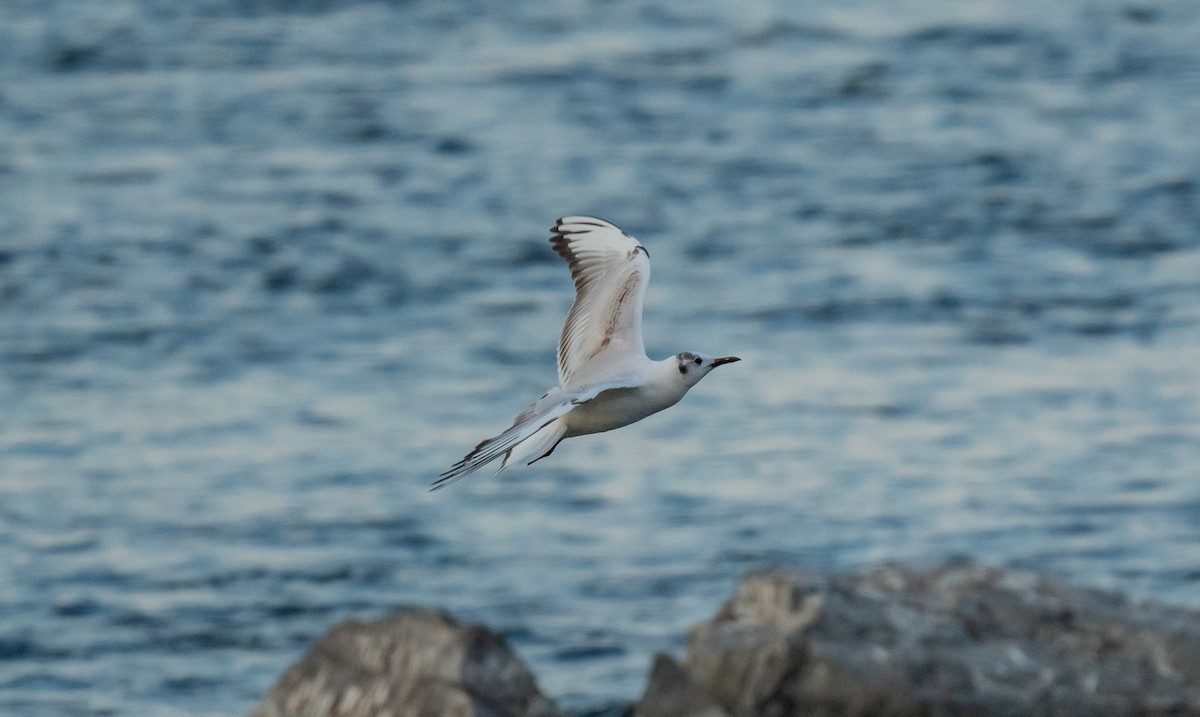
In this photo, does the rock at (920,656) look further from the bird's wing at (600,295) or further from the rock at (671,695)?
the bird's wing at (600,295)

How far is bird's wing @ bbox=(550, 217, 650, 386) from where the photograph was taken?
8312mm

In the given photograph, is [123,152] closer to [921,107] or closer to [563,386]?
[921,107]

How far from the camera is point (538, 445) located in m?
7.55

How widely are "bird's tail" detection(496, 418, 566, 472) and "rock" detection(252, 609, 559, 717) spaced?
1105 mm

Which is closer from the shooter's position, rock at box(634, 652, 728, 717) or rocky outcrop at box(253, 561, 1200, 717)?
rocky outcrop at box(253, 561, 1200, 717)

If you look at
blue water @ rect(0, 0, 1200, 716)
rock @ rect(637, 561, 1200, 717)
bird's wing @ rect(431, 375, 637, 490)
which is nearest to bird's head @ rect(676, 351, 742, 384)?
bird's wing @ rect(431, 375, 637, 490)

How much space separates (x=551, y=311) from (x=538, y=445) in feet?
32.5

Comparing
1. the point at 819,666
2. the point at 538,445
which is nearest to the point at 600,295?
the point at 538,445

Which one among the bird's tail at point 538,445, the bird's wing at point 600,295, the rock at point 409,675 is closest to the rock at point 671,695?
the rock at point 409,675

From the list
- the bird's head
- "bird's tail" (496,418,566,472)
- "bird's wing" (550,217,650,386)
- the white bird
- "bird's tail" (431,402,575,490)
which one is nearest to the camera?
"bird's tail" (431,402,575,490)

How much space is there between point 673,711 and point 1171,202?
48.4 feet

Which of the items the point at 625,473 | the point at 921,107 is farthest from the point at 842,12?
the point at 625,473

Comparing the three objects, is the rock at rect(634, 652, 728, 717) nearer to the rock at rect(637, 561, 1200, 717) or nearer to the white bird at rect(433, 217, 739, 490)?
the rock at rect(637, 561, 1200, 717)

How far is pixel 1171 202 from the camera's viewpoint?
20.0 m
